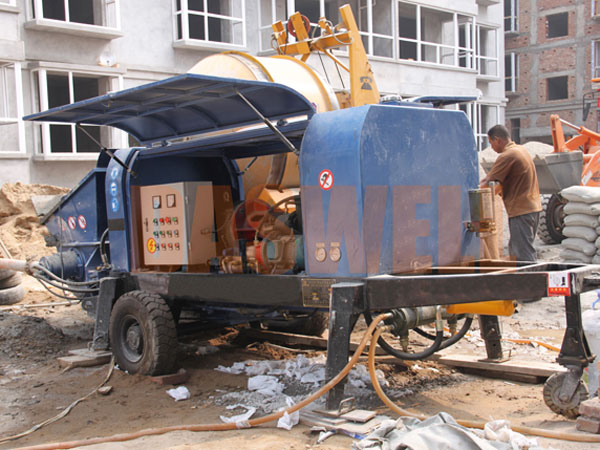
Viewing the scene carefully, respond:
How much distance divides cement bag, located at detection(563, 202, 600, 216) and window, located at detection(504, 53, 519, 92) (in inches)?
1214

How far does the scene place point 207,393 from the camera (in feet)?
20.2

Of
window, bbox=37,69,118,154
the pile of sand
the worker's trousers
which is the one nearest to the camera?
the worker's trousers

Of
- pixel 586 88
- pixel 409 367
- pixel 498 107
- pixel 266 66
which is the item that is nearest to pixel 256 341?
pixel 409 367

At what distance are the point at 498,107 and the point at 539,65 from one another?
1000cm

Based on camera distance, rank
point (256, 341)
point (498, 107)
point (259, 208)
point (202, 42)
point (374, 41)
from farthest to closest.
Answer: point (498, 107), point (374, 41), point (202, 42), point (256, 341), point (259, 208)

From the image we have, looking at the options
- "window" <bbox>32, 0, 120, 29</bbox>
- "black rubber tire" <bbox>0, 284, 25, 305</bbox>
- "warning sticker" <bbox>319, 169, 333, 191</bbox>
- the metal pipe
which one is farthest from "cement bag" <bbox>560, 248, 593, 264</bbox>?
"window" <bbox>32, 0, 120, 29</bbox>

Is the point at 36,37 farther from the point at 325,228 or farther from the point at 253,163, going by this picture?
the point at 325,228

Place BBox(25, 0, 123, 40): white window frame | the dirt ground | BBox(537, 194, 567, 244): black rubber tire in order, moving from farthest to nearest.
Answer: BBox(25, 0, 123, 40): white window frame, BBox(537, 194, 567, 244): black rubber tire, the dirt ground

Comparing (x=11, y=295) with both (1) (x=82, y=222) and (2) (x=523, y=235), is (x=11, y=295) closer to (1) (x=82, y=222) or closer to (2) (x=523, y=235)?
(1) (x=82, y=222)

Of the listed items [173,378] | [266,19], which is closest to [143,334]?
[173,378]

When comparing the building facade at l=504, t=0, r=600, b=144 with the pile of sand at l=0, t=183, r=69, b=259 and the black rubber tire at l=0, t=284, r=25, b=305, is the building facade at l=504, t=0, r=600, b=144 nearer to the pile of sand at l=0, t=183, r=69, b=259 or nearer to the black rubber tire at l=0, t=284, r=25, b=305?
the pile of sand at l=0, t=183, r=69, b=259

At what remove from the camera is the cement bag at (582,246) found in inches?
462

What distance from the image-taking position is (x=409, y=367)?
649cm

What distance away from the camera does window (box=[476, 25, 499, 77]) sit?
33219 mm
